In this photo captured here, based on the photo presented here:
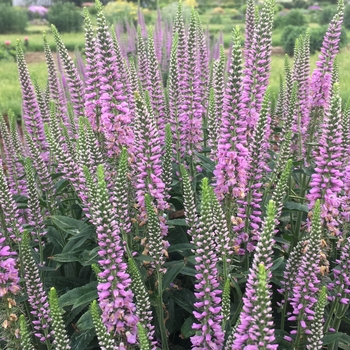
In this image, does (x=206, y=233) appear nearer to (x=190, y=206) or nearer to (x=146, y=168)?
(x=190, y=206)

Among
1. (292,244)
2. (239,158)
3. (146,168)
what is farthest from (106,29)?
(292,244)

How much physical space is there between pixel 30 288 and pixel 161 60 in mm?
8833

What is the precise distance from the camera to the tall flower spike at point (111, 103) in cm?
404

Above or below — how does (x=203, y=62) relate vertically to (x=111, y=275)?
above

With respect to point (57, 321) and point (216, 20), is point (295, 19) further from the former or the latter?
point (57, 321)

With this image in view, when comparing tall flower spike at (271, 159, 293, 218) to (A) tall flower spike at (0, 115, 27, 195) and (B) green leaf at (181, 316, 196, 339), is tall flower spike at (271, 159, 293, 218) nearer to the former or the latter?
(B) green leaf at (181, 316, 196, 339)

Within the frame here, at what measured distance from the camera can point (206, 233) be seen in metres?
2.85

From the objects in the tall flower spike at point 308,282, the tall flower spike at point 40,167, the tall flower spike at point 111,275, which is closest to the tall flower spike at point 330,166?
the tall flower spike at point 308,282

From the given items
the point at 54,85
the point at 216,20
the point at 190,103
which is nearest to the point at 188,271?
the point at 190,103

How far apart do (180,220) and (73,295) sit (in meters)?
1.17

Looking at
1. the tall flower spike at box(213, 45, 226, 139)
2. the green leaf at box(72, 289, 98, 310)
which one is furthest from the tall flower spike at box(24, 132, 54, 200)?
the tall flower spike at box(213, 45, 226, 139)

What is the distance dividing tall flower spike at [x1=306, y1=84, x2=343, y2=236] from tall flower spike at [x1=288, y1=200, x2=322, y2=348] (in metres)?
0.46

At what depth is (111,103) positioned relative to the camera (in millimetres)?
4117

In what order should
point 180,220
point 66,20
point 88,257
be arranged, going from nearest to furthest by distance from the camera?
point 88,257 < point 180,220 < point 66,20
